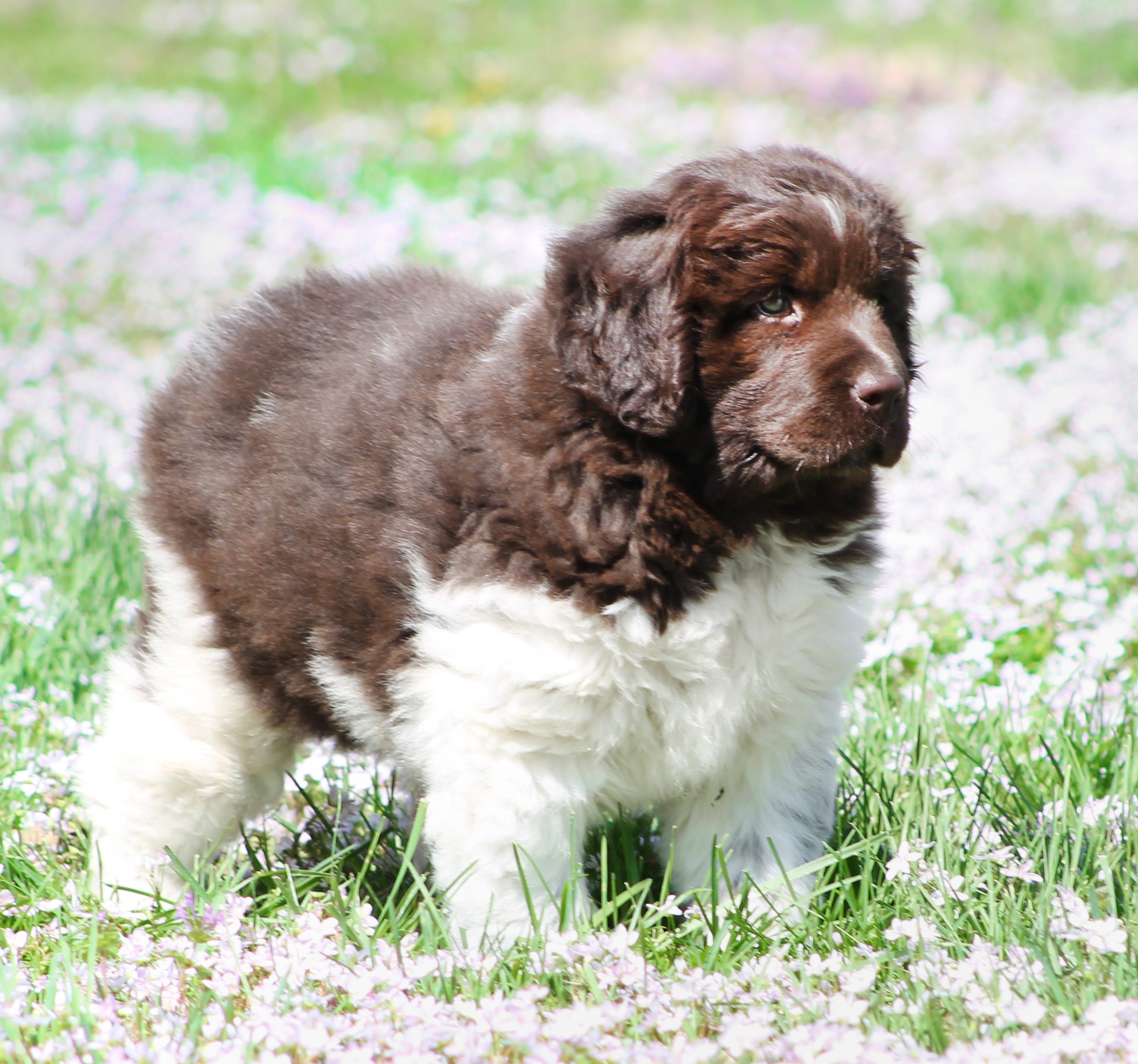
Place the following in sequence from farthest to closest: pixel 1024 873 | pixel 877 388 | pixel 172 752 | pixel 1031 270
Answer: pixel 1031 270
pixel 172 752
pixel 1024 873
pixel 877 388

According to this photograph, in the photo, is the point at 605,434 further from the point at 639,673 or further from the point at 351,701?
the point at 351,701

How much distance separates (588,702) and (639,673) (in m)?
0.11

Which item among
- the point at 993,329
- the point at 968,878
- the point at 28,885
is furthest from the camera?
the point at 993,329

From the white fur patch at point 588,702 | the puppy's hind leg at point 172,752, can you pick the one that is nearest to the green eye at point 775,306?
the white fur patch at point 588,702

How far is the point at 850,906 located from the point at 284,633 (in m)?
1.28

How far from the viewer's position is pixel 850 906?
275cm

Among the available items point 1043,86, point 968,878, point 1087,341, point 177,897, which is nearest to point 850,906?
point 968,878

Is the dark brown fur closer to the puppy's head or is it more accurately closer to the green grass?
the puppy's head

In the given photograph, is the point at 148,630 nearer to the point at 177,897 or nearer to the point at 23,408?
the point at 177,897

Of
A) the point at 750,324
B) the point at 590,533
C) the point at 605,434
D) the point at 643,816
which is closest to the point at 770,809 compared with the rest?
the point at 643,816

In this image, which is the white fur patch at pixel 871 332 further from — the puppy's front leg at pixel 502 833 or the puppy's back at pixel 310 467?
the puppy's front leg at pixel 502 833

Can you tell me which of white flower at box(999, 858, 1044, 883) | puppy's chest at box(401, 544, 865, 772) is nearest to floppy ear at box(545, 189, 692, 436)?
puppy's chest at box(401, 544, 865, 772)

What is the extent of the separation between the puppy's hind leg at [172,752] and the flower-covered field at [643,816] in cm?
Result: 11

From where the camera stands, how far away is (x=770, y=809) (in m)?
2.86
